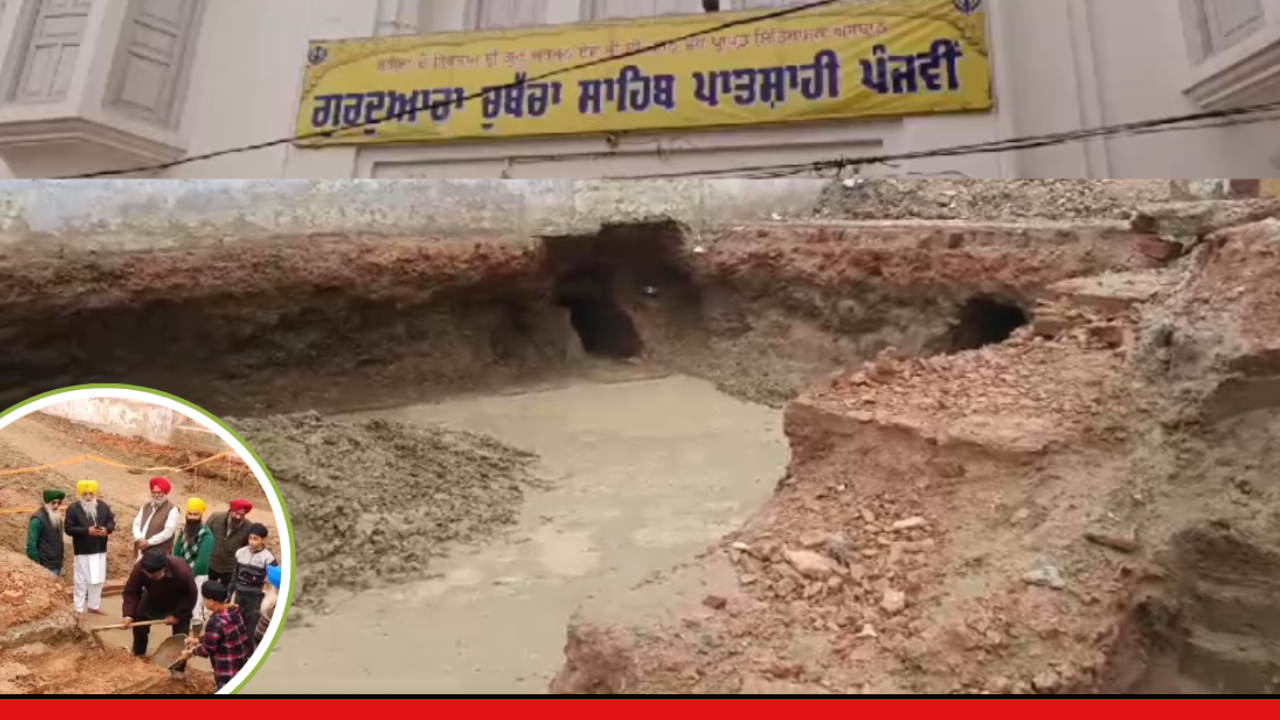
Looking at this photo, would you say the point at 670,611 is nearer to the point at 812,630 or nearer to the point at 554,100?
the point at 812,630

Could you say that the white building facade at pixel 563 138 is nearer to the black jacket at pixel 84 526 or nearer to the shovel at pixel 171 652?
the black jacket at pixel 84 526

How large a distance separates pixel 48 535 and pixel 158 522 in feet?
0.76

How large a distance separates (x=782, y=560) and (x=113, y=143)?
2662 mm

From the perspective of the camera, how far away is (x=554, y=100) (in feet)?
9.26

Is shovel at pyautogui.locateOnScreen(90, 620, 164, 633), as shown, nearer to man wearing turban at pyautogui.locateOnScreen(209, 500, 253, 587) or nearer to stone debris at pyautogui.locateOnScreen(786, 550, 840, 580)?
man wearing turban at pyautogui.locateOnScreen(209, 500, 253, 587)

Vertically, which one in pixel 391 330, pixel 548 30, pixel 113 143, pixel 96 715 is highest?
pixel 548 30

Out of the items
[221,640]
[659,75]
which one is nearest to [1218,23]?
[659,75]

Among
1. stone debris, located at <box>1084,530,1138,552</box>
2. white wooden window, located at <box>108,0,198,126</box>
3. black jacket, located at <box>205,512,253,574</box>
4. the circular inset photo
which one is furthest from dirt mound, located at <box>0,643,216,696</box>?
white wooden window, located at <box>108,0,198,126</box>

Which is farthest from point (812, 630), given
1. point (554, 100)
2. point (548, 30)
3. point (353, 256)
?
point (548, 30)

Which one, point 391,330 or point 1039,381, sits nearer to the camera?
point 1039,381

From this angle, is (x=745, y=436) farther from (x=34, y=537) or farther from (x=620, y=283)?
(x=34, y=537)

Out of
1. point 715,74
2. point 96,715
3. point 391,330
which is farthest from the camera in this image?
point 715,74

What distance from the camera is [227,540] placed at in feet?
5.97

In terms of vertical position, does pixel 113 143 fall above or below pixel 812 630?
above
